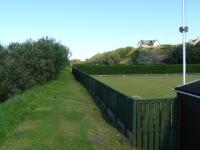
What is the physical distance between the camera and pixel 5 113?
1692cm

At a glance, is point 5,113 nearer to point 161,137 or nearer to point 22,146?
point 22,146

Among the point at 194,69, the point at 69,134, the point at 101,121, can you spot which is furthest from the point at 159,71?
the point at 69,134

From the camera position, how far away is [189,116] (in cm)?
1328

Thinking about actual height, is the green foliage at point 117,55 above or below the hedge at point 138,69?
above

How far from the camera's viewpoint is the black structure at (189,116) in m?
12.6

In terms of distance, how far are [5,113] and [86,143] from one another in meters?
5.02

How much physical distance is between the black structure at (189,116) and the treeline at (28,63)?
25605 mm

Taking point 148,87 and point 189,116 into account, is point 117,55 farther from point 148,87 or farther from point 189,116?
point 189,116

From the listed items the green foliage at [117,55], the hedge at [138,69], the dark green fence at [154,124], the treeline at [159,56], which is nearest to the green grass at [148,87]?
the dark green fence at [154,124]

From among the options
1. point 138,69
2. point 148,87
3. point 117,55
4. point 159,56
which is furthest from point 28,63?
point 117,55

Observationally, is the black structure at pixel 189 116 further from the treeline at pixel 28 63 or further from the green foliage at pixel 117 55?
the green foliage at pixel 117 55

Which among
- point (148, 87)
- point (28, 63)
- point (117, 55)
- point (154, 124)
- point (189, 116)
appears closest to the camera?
point (189, 116)

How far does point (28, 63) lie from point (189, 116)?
33.0 m

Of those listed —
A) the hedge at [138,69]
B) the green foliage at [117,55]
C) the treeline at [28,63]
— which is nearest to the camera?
the treeline at [28,63]
